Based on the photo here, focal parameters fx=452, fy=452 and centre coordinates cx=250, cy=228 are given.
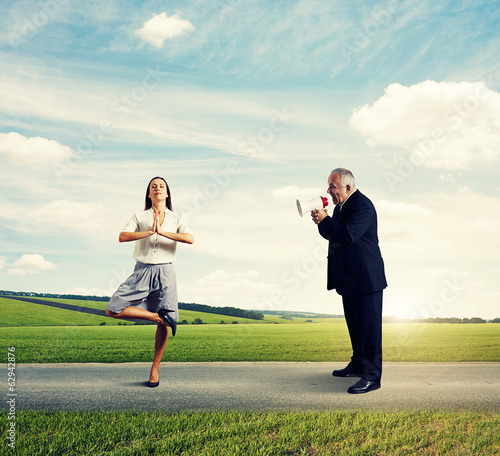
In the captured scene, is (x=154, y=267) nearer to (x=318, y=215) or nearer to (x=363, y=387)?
(x=318, y=215)

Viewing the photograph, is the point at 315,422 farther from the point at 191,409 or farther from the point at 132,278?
the point at 132,278

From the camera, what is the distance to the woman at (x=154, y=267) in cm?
562

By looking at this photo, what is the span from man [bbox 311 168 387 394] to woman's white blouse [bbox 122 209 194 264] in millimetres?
1786

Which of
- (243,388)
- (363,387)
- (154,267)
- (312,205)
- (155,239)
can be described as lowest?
(243,388)

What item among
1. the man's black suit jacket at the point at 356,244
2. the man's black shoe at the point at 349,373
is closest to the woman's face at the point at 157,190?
the man's black suit jacket at the point at 356,244

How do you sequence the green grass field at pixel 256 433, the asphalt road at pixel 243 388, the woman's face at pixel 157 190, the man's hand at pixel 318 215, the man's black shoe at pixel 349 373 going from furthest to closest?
1. the man's black shoe at pixel 349 373
2. the woman's face at pixel 157 190
3. the man's hand at pixel 318 215
4. the asphalt road at pixel 243 388
5. the green grass field at pixel 256 433

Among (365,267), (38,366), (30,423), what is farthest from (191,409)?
(38,366)

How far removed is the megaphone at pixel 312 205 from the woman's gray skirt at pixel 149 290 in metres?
1.85

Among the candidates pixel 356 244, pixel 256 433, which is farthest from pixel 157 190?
pixel 256 433

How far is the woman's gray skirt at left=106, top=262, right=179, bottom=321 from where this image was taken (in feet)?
18.5

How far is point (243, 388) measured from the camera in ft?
19.4

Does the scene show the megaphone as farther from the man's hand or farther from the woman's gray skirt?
the woman's gray skirt

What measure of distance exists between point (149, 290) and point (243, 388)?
178cm

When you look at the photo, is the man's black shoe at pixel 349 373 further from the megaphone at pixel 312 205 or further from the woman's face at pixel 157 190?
the woman's face at pixel 157 190
